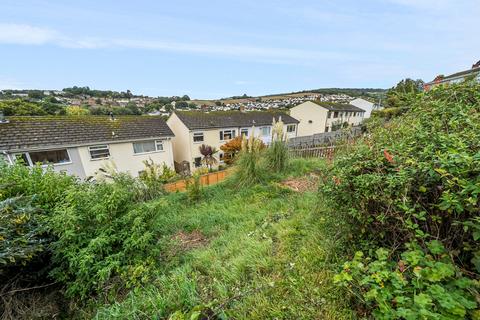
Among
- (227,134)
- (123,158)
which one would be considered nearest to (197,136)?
(227,134)

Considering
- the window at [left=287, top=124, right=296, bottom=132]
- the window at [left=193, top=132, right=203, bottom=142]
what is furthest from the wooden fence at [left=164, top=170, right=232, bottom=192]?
the window at [left=287, top=124, right=296, bottom=132]

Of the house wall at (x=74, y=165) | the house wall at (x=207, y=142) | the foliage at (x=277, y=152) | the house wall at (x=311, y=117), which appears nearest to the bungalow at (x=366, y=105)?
the house wall at (x=311, y=117)

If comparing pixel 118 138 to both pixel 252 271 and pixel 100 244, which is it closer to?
pixel 100 244

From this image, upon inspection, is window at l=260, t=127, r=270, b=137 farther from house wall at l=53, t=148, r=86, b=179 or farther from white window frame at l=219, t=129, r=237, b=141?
house wall at l=53, t=148, r=86, b=179

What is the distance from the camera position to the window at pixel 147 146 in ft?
44.3

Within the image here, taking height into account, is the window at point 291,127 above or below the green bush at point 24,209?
below

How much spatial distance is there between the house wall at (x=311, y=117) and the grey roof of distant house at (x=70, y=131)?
69.4ft

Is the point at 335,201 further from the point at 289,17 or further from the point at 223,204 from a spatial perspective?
the point at 289,17

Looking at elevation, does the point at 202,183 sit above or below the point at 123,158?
above

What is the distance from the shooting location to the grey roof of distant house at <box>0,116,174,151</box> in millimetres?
9797

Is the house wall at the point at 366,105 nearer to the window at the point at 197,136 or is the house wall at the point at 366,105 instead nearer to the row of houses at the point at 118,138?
the row of houses at the point at 118,138

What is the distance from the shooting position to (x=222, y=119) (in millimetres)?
19609

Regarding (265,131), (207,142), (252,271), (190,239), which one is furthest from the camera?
(265,131)

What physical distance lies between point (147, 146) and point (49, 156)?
5.31m
